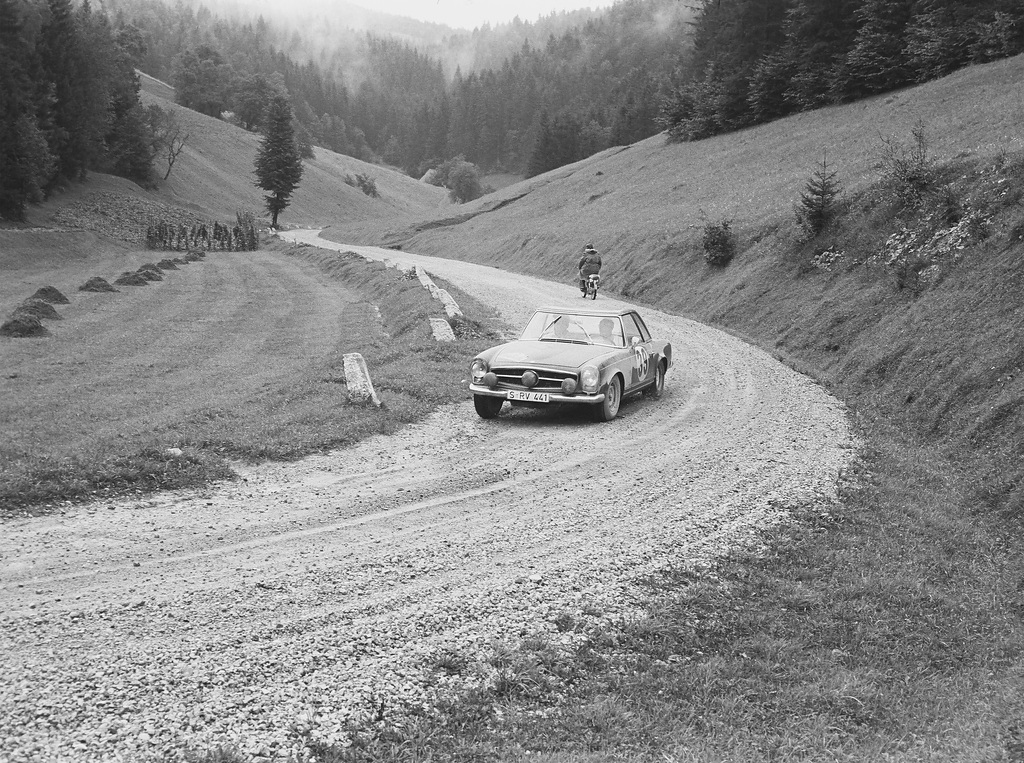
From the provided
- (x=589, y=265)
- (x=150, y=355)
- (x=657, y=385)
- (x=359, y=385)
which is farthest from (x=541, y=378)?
(x=589, y=265)

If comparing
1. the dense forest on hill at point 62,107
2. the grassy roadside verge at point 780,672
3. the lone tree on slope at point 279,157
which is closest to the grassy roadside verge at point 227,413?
the grassy roadside verge at point 780,672

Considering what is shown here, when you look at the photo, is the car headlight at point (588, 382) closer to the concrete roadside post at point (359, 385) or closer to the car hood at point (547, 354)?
the car hood at point (547, 354)

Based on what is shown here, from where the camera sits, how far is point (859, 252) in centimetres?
2164

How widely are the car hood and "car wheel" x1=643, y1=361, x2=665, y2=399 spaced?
172 centimetres

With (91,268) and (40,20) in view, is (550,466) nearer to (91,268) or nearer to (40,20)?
(91,268)

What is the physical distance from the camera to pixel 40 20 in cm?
6900

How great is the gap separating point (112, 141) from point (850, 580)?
10414cm

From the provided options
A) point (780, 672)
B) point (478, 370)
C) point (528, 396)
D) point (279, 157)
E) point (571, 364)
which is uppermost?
point (279, 157)

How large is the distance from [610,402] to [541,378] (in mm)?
1268

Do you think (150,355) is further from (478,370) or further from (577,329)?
(577,329)

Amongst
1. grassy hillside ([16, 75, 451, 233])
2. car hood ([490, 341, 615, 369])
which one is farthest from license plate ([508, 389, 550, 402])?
grassy hillside ([16, 75, 451, 233])

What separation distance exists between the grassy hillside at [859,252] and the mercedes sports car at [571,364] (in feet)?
15.3

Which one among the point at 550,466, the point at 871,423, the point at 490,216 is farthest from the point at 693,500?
the point at 490,216

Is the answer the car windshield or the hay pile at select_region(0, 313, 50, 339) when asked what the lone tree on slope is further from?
the car windshield
